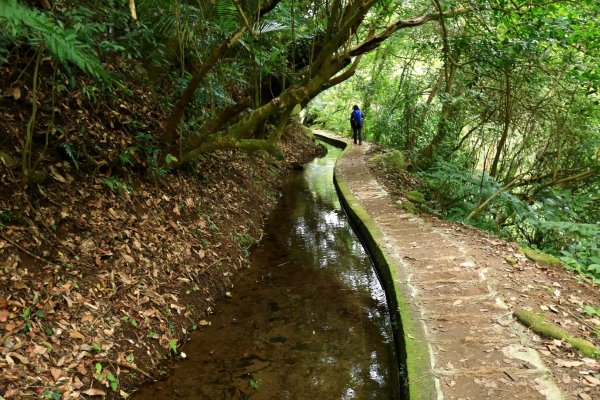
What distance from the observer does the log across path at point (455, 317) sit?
3555 mm

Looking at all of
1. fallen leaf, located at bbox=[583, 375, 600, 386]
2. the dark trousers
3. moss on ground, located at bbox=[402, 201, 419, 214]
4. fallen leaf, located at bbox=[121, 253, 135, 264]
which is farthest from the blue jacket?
fallen leaf, located at bbox=[583, 375, 600, 386]

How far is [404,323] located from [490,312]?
0.98 metres

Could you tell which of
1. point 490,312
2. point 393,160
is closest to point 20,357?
point 490,312

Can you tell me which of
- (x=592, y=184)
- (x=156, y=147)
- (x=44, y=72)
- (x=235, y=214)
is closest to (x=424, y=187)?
(x=592, y=184)

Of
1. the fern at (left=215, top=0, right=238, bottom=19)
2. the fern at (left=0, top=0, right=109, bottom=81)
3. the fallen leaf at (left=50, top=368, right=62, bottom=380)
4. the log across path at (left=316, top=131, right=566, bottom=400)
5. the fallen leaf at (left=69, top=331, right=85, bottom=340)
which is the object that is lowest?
the fallen leaf at (left=50, top=368, right=62, bottom=380)

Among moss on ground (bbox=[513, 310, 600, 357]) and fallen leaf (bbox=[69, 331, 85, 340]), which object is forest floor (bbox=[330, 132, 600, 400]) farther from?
fallen leaf (bbox=[69, 331, 85, 340])

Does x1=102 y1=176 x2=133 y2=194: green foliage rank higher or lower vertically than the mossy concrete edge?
higher

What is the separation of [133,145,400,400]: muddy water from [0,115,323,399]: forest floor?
325 millimetres

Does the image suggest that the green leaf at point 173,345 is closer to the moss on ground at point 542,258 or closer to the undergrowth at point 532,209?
the moss on ground at point 542,258

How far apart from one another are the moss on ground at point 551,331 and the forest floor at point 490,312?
65 millimetres

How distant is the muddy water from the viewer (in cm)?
407

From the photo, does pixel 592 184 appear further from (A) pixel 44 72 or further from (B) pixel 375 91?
(B) pixel 375 91

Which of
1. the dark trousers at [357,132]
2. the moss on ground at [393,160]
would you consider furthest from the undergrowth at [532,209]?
the dark trousers at [357,132]

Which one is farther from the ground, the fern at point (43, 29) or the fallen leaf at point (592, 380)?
the fern at point (43, 29)
